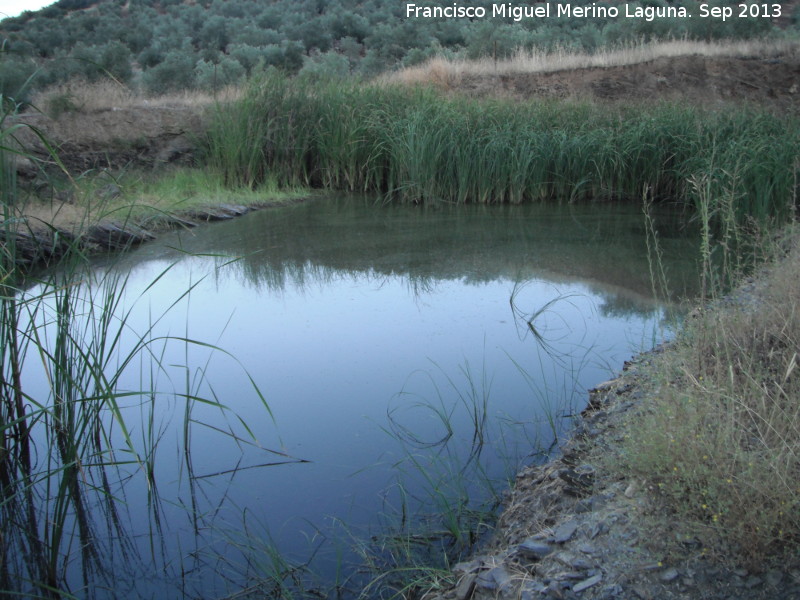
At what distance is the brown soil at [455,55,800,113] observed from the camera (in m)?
15.1

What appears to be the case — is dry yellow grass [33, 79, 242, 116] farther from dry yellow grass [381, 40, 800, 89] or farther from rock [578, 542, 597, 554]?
rock [578, 542, 597, 554]

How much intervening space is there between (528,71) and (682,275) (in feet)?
39.9

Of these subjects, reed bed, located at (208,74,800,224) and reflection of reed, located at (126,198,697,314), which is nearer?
reflection of reed, located at (126,198,697,314)

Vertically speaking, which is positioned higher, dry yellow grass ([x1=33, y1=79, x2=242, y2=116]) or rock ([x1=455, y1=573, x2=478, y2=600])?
dry yellow grass ([x1=33, y1=79, x2=242, y2=116])

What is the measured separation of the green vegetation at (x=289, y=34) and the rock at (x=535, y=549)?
14.5 meters

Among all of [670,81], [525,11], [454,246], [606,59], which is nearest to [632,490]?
[454,246]

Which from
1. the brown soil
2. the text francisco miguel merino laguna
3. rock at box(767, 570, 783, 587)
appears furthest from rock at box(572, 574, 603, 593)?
the text francisco miguel merino laguna

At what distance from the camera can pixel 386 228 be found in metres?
7.08

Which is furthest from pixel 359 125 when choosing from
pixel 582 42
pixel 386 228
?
pixel 582 42

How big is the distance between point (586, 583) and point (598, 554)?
120 mm

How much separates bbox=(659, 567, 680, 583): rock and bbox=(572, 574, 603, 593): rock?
137mm

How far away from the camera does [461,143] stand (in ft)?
27.9

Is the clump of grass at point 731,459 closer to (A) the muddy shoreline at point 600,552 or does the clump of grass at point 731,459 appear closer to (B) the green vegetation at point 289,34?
(A) the muddy shoreline at point 600,552

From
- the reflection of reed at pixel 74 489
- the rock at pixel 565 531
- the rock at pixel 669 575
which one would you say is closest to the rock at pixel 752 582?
the rock at pixel 669 575
